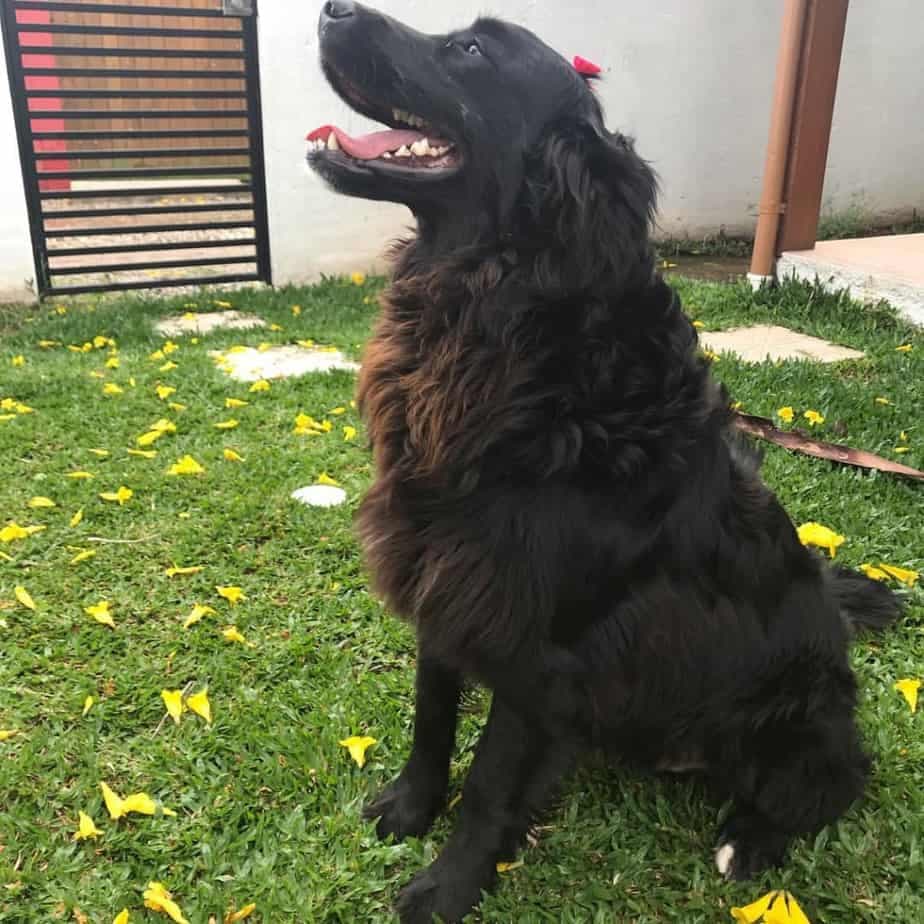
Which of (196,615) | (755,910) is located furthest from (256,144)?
(755,910)

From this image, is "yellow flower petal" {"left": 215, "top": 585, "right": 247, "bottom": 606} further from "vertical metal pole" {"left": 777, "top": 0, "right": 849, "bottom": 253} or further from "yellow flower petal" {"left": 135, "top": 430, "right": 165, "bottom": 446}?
"vertical metal pole" {"left": 777, "top": 0, "right": 849, "bottom": 253}

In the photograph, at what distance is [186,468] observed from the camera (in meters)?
3.37

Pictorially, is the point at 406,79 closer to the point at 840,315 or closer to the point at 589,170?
the point at 589,170

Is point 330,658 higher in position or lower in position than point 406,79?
lower

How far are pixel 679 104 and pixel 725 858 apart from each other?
7530 millimetres

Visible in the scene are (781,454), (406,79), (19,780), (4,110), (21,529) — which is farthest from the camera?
(4,110)

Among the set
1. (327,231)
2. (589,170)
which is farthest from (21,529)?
(327,231)

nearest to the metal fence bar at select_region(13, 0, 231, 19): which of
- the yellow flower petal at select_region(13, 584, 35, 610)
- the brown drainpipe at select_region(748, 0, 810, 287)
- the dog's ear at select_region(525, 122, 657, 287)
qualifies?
the brown drainpipe at select_region(748, 0, 810, 287)

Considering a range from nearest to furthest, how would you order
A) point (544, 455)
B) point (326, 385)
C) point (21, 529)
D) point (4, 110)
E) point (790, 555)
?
point (544, 455) < point (790, 555) < point (21, 529) < point (326, 385) < point (4, 110)

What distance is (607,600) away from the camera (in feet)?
5.25

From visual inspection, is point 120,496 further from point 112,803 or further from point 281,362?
point 281,362

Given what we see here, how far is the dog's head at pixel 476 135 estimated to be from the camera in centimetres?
156

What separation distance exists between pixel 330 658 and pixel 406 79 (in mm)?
1534

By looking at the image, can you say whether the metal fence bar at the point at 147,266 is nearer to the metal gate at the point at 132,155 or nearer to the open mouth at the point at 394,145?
the metal gate at the point at 132,155
